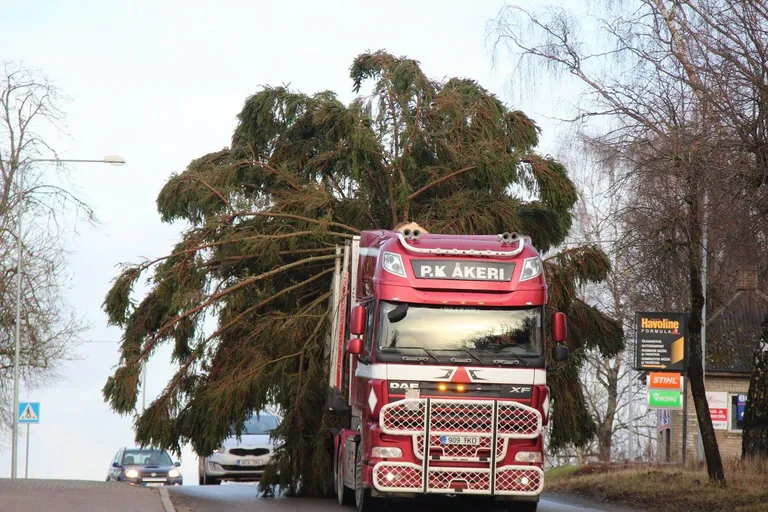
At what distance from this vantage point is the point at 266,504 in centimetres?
1791

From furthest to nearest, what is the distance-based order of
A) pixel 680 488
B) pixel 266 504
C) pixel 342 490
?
pixel 680 488, pixel 266 504, pixel 342 490

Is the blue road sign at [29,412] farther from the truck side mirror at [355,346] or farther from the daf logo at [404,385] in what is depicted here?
the daf logo at [404,385]

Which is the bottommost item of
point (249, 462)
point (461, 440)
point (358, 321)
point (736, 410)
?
point (249, 462)

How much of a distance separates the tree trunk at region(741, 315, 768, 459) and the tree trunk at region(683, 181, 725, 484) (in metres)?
0.92

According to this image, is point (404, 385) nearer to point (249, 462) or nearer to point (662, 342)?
point (662, 342)

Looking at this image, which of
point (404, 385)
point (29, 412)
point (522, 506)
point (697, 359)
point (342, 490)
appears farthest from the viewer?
point (29, 412)

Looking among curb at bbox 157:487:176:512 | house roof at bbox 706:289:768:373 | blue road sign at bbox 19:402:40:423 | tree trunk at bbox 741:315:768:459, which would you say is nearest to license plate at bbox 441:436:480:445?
curb at bbox 157:487:176:512

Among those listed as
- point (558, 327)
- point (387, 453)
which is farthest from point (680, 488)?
point (387, 453)

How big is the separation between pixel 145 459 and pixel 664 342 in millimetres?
17644

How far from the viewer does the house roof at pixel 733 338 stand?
140 feet

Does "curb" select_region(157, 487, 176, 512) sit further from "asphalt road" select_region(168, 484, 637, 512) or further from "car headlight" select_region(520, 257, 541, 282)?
"car headlight" select_region(520, 257, 541, 282)

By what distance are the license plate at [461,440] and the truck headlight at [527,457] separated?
55cm

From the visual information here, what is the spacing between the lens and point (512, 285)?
577 inches

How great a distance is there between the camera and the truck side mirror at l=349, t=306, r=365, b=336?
48.3 ft
